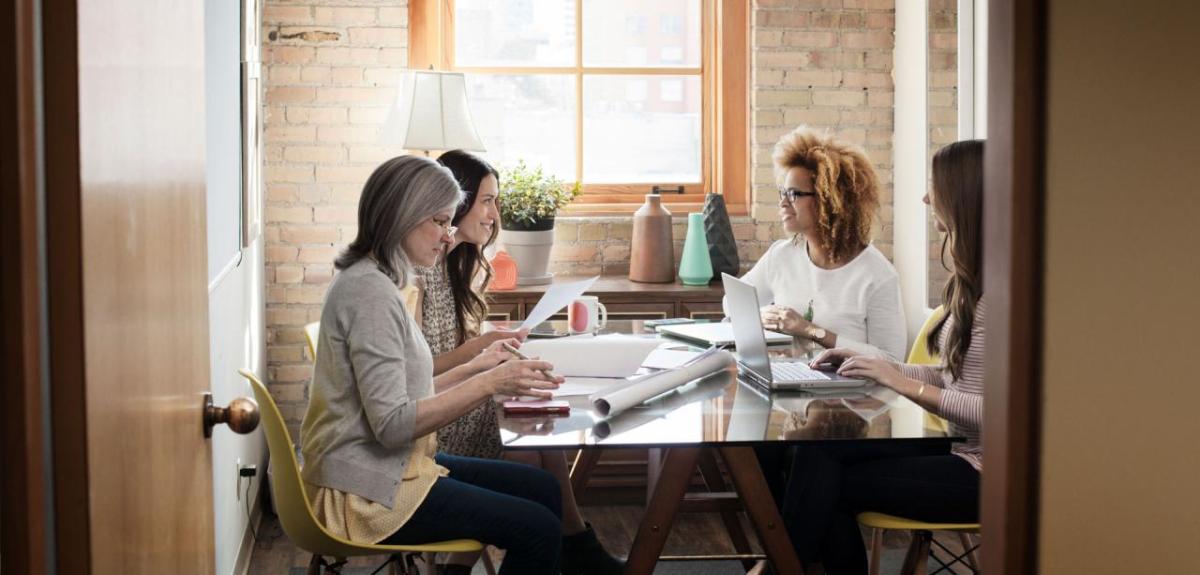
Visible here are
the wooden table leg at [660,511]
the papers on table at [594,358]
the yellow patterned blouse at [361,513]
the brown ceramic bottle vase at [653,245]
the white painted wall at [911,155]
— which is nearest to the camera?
the yellow patterned blouse at [361,513]

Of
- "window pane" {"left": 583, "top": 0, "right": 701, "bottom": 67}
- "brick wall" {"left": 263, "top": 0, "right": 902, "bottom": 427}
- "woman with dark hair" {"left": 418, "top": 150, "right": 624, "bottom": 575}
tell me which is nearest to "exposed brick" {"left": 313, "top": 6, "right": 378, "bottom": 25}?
"brick wall" {"left": 263, "top": 0, "right": 902, "bottom": 427}

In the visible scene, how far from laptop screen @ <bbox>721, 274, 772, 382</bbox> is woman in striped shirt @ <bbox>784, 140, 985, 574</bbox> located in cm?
18

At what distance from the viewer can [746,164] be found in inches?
196

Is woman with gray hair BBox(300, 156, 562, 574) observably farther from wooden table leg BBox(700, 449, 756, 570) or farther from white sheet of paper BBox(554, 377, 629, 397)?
wooden table leg BBox(700, 449, 756, 570)

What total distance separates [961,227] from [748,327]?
51 cm

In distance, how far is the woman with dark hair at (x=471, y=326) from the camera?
3090mm

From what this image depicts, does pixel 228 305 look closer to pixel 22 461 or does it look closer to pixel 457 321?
pixel 457 321

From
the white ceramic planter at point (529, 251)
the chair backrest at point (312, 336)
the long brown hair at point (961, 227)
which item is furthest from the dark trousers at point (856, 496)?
the white ceramic planter at point (529, 251)

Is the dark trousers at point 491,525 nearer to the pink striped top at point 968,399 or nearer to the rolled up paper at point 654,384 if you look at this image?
the rolled up paper at point 654,384

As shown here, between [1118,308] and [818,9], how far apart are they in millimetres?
3920

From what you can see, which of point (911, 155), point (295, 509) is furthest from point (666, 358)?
point (911, 155)

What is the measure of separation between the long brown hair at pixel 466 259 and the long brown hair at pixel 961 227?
3.75 feet

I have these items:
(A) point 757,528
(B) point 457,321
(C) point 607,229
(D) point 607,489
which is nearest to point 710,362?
(A) point 757,528

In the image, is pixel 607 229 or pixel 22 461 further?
pixel 607 229
